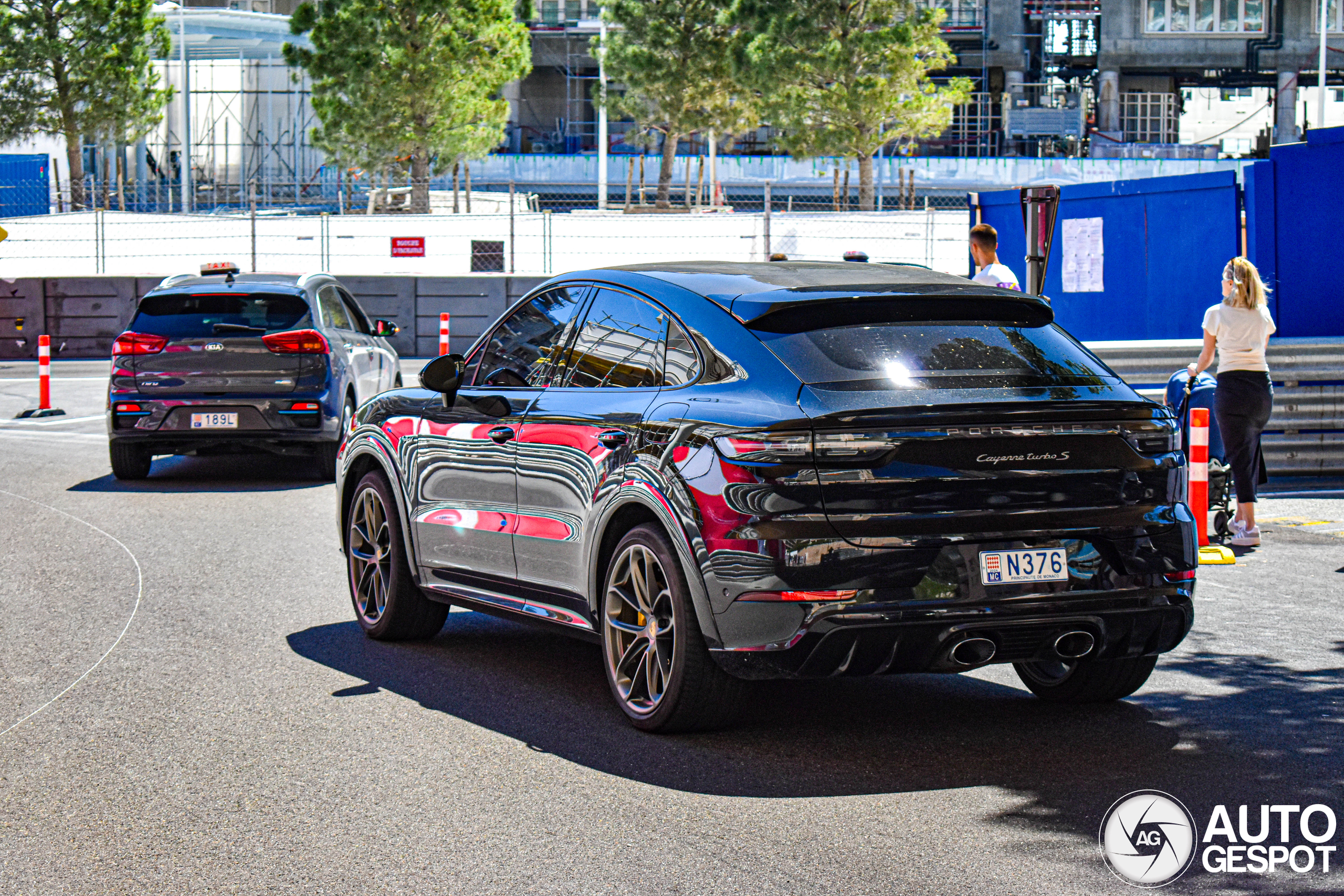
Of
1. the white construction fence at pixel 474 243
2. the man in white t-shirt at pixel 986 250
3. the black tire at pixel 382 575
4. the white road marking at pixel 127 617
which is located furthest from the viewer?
the white construction fence at pixel 474 243

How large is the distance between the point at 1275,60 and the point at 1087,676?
63.6 metres

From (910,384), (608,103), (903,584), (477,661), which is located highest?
(608,103)

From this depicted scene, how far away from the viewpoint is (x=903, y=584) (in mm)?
5336

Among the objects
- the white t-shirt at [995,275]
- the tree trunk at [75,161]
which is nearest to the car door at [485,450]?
the white t-shirt at [995,275]

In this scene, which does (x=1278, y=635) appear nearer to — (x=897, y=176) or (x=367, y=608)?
(x=367, y=608)

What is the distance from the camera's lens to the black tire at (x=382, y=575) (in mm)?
7742

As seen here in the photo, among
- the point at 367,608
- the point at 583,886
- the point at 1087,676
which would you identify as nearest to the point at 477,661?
the point at 367,608

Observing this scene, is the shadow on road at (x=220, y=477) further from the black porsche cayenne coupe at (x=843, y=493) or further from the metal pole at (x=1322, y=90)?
the metal pole at (x=1322, y=90)

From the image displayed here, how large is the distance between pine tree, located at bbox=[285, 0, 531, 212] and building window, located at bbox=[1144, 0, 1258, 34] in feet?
96.2

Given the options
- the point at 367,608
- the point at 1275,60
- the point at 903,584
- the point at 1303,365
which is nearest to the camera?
the point at 903,584

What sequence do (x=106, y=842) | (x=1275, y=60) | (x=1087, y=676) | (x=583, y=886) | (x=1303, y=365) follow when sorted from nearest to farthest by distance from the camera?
(x=583, y=886) → (x=106, y=842) → (x=1087, y=676) → (x=1303, y=365) → (x=1275, y=60)

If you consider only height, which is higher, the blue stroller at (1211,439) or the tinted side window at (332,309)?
the tinted side window at (332,309)

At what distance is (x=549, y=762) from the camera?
5.63m

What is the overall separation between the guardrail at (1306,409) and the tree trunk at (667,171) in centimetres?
4089
